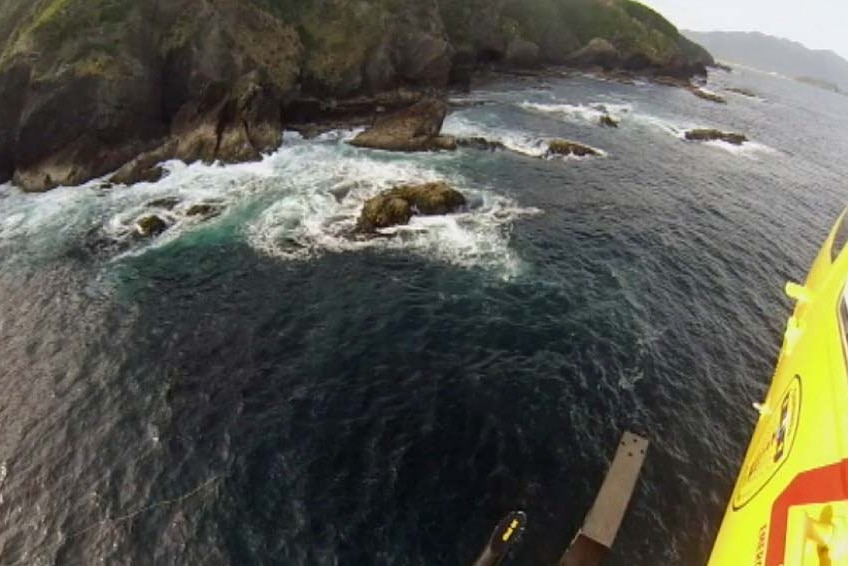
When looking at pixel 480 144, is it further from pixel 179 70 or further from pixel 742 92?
pixel 742 92

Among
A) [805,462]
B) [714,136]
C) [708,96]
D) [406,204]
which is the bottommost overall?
[406,204]

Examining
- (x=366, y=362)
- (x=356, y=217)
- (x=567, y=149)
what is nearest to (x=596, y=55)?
(x=567, y=149)

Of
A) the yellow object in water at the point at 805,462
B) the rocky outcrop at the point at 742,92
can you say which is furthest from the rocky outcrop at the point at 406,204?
the rocky outcrop at the point at 742,92

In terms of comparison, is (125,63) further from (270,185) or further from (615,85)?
(615,85)

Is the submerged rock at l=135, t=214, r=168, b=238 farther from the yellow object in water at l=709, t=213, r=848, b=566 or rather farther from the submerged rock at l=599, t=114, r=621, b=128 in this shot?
the submerged rock at l=599, t=114, r=621, b=128

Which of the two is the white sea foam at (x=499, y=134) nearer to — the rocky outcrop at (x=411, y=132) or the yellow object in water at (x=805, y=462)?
the rocky outcrop at (x=411, y=132)

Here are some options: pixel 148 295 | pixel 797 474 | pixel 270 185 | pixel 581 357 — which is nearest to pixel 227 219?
pixel 270 185

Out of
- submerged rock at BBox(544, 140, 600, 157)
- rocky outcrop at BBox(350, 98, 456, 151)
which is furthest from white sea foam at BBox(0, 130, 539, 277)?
submerged rock at BBox(544, 140, 600, 157)
